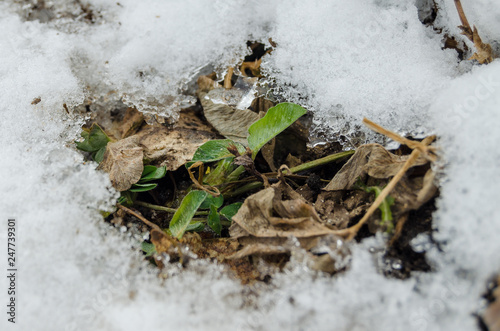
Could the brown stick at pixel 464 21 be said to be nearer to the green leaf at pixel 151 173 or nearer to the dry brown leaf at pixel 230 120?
the dry brown leaf at pixel 230 120

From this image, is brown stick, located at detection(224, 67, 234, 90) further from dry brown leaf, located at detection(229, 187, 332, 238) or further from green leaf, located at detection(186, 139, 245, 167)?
dry brown leaf, located at detection(229, 187, 332, 238)

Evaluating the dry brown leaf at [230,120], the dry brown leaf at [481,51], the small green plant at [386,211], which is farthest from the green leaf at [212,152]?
the dry brown leaf at [481,51]

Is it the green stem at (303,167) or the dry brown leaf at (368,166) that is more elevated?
the dry brown leaf at (368,166)

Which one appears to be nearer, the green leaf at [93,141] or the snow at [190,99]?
the snow at [190,99]

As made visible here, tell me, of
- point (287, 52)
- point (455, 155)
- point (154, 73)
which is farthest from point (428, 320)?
point (154, 73)

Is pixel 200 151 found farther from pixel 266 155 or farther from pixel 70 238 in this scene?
pixel 70 238

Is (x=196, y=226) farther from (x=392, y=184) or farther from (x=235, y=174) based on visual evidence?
(x=392, y=184)
